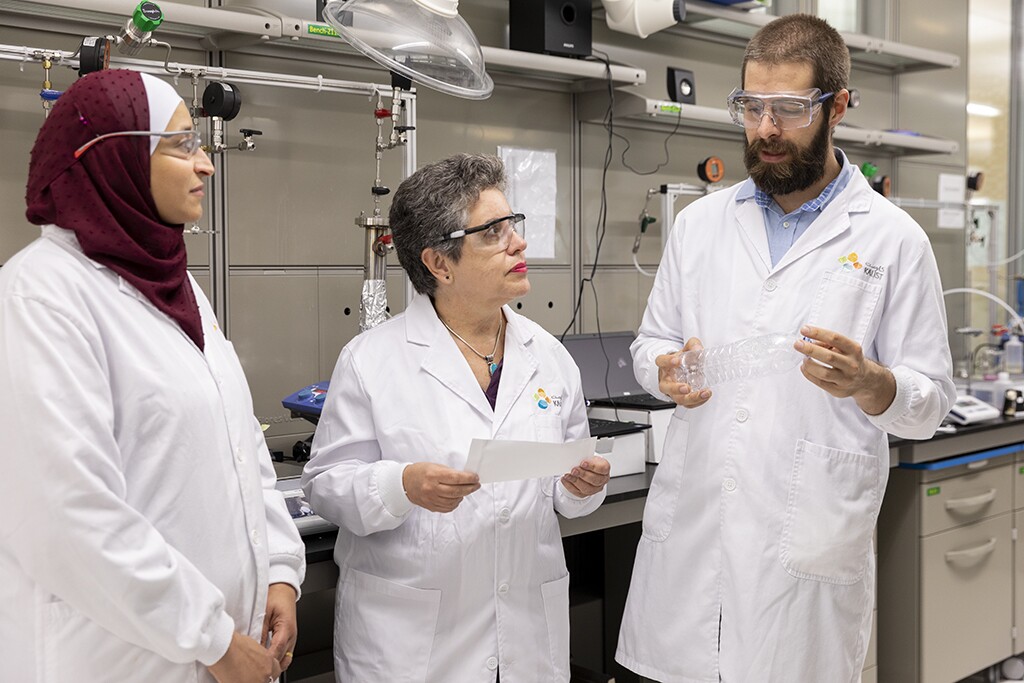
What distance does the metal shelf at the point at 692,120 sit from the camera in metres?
3.07

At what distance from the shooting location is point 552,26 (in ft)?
9.37

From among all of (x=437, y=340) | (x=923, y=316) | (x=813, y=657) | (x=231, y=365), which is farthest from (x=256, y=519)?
(x=923, y=316)

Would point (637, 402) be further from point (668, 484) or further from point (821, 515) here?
point (821, 515)

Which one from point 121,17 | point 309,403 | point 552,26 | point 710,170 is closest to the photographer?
point 121,17

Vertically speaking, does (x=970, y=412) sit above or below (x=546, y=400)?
below

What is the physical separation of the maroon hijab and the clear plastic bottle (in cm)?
90

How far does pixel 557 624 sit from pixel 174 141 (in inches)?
40.0

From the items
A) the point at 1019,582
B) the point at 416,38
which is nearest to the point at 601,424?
the point at 416,38

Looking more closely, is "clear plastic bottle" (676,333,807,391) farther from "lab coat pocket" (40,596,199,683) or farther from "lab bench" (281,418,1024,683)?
"lab bench" (281,418,1024,683)

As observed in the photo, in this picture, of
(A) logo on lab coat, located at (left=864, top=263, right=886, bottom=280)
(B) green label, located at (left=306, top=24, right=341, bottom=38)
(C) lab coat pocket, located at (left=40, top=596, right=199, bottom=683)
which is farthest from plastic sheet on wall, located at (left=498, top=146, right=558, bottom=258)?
(C) lab coat pocket, located at (left=40, top=596, right=199, bottom=683)

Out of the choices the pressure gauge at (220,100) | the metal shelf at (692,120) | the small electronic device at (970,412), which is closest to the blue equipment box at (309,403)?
the pressure gauge at (220,100)

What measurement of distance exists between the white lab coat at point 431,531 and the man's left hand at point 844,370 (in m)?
0.46

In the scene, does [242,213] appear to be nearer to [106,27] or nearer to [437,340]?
[106,27]

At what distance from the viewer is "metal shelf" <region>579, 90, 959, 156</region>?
121 inches
